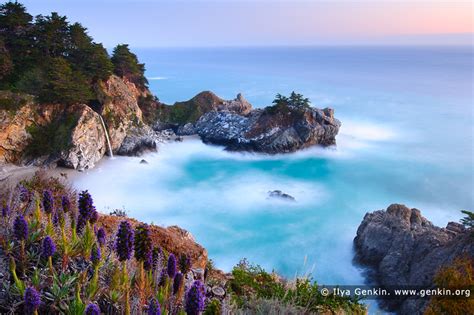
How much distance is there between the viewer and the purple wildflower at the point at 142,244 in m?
4.39

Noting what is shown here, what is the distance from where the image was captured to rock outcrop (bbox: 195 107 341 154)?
32.2 meters

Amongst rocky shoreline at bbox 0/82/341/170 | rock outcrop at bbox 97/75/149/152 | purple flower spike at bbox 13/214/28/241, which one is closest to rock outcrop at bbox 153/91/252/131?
rocky shoreline at bbox 0/82/341/170

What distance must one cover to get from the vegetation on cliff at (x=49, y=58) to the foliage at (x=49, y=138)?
1.81 metres

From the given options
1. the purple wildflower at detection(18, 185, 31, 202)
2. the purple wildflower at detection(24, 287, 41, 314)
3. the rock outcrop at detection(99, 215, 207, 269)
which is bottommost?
the rock outcrop at detection(99, 215, 207, 269)

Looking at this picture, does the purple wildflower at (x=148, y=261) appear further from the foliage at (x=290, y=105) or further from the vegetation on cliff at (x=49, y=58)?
the foliage at (x=290, y=105)

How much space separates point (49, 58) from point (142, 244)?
87.2 feet

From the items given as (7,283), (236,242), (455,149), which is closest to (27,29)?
(236,242)

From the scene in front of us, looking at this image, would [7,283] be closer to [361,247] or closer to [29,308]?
[29,308]

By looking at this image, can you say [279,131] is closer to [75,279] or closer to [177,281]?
[177,281]

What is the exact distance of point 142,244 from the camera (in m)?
4.40

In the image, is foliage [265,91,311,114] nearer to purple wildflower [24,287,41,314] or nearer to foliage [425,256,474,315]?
foliage [425,256,474,315]

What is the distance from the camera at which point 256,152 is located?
32250mm

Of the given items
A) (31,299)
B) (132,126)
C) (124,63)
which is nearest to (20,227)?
(31,299)

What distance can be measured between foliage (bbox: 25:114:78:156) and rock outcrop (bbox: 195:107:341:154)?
44.7ft
